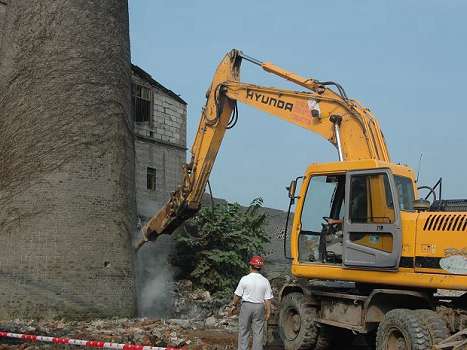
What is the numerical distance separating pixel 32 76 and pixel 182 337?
7.38 metres

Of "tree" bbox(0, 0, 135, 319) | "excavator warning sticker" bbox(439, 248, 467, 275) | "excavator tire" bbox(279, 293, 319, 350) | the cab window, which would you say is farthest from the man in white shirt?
"tree" bbox(0, 0, 135, 319)

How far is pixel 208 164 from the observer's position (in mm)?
14586

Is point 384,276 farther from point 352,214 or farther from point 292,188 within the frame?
point 292,188

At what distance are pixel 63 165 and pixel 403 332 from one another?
31.3 ft

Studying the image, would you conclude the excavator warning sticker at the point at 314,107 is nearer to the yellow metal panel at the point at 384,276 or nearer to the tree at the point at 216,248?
the yellow metal panel at the point at 384,276

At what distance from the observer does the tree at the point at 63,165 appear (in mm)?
14516

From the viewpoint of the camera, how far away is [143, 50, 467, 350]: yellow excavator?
7789 millimetres

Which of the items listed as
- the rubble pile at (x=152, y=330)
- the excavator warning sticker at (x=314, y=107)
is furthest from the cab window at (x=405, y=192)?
the rubble pile at (x=152, y=330)

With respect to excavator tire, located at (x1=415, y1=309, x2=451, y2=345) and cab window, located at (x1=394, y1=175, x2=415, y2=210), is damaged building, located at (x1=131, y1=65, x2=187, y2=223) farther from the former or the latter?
excavator tire, located at (x1=415, y1=309, x2=451, y2=345)

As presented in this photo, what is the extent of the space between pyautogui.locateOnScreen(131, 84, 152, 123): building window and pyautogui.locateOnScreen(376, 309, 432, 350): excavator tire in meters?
13.3

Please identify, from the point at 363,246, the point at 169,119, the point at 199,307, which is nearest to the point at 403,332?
the point at 363,246

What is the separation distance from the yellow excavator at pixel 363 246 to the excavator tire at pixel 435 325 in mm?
12

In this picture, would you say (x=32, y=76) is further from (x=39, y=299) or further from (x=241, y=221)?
(x=241, y=221)

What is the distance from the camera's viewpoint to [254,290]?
8508 mm
